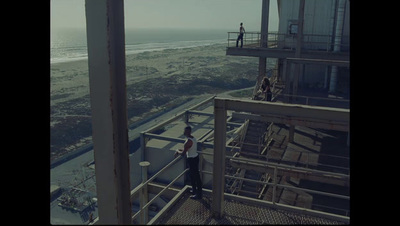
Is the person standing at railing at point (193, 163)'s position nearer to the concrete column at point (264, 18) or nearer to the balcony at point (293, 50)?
the balcony at point (293, 50)

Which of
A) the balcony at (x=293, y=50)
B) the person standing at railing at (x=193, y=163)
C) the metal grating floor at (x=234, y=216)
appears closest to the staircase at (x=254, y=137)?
the balcony at (x=293, y=50)

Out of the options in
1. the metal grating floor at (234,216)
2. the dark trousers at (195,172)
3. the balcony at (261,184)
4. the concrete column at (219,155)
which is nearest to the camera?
the concrete column at (219,155)

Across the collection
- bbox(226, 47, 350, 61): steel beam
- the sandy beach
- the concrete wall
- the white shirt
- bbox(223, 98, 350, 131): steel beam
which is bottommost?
the sandy beach

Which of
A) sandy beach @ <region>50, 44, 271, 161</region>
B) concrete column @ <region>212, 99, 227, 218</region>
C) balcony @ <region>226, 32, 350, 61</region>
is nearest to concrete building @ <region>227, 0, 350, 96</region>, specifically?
balcony @ <region>226, 32, 350, 61</region>

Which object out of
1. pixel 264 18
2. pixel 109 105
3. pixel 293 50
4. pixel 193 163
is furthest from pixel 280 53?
pixel 109 105

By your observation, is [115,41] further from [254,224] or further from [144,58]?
[144,58]

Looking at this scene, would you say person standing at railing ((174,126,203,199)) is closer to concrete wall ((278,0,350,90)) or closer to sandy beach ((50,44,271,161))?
concrete wall ((278,0,350,90))
